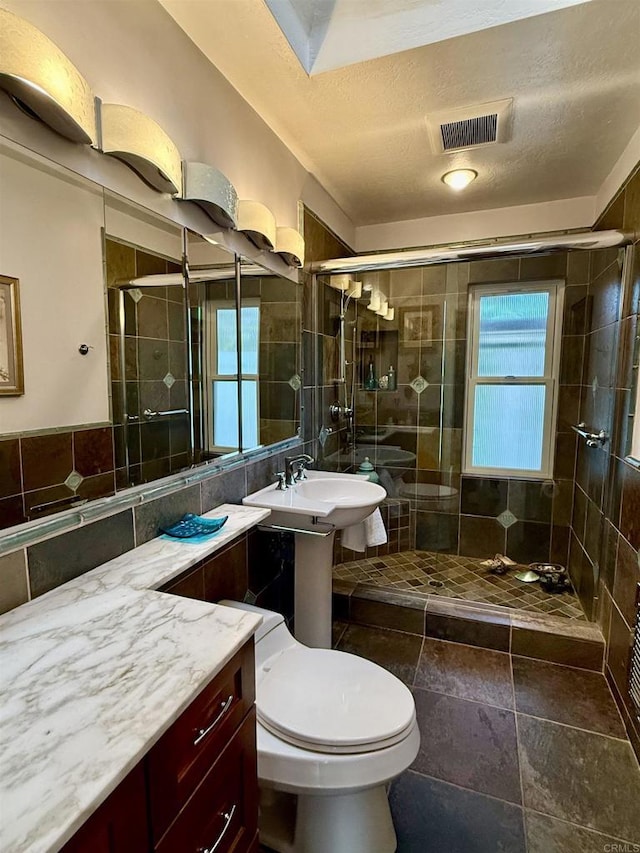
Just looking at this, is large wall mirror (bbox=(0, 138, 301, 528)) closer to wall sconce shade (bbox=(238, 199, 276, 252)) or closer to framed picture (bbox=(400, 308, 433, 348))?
wall sconce shade (bbox=(238, 199, 276, 252))

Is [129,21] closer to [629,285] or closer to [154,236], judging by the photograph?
[154,236]

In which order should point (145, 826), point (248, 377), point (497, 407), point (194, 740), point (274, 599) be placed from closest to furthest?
→ point (145, 826)
point (194, 740)
point (248, 377)
point (274, 599)
point (497, 407)

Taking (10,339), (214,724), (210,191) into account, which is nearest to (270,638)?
(214,724)

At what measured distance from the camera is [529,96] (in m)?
1.69

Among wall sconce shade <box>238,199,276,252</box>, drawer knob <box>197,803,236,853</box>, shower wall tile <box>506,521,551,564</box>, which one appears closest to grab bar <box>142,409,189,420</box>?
wall sconce shade <box>238,199,276,252</box>

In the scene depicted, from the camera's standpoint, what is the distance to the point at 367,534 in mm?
2035

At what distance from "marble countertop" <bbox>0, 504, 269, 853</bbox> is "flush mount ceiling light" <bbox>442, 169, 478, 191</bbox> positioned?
2.38 m

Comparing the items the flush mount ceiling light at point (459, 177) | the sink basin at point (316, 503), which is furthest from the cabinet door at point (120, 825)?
the flush mount ceiling light at point (459, 177)

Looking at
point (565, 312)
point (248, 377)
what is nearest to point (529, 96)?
point (565, 312)

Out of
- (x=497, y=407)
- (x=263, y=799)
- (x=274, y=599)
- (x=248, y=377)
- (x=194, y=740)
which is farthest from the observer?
(x=497, y=407)

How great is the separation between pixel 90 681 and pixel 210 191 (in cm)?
140

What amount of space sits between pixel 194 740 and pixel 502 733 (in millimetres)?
1459

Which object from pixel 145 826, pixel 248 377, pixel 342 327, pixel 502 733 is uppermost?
pixel 342 327

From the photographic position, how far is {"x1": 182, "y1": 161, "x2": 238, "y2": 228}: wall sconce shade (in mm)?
1361
